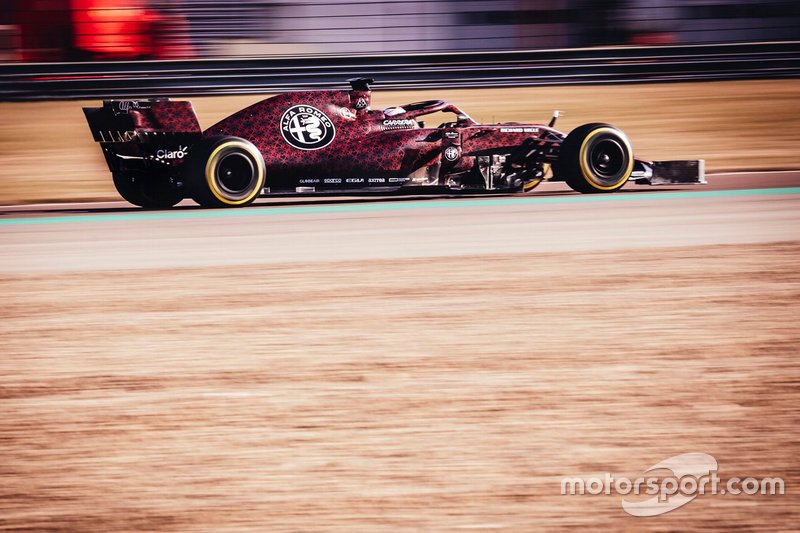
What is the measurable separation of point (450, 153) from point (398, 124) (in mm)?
567

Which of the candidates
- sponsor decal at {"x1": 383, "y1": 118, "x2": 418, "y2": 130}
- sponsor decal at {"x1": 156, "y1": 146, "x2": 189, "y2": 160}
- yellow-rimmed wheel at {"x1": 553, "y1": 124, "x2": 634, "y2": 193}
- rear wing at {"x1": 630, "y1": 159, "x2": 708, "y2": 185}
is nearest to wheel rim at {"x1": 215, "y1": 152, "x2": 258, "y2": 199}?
sponsor decal at {"x1": 156, "y1": 146, "x2": 189, "y2": 160}

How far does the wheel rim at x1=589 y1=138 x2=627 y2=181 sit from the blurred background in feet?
33.0

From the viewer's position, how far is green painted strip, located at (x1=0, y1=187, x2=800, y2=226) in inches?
404

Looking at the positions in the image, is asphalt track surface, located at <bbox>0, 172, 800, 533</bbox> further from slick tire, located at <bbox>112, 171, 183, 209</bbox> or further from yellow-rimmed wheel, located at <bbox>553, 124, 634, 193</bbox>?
yellow-rimmed wheel, located at <bbox>553, 124, 634, 193</bbox>

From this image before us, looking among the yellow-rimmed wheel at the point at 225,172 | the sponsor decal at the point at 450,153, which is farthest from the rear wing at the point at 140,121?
the sponsor decal at the point at 450,153

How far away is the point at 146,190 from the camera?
10719 mm

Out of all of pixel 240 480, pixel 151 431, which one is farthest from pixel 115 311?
pixel 240 480

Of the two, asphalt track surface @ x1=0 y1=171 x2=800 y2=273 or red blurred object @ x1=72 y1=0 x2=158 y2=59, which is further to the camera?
red blurred object @ x1=72 y1=0 x2=158 y2=59

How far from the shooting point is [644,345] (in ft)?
18.1

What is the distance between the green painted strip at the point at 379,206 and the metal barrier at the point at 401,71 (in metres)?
5.92

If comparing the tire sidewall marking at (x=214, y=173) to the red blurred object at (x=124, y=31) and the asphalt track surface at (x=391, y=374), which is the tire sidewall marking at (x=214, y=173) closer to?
the asphalt track surface at (x=391, y=374)

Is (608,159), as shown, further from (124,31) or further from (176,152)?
(124,31)

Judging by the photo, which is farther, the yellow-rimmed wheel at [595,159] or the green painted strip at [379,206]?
the yellow-rimmed wheel at [595,159]

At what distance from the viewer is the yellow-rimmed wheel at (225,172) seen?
9828 millimetres
